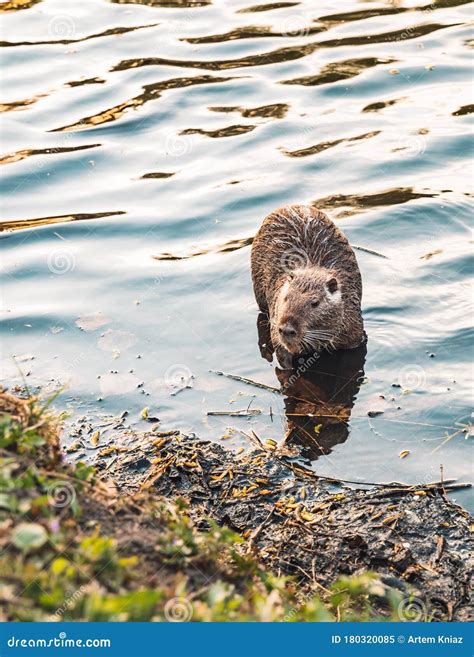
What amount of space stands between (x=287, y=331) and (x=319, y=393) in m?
0.55

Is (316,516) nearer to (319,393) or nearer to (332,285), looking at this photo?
(319,393)

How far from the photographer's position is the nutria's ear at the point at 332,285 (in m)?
7.72

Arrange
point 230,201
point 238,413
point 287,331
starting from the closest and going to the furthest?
1. point 238,413
2. point 287,331
3. point 230,201

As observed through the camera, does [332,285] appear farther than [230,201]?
No

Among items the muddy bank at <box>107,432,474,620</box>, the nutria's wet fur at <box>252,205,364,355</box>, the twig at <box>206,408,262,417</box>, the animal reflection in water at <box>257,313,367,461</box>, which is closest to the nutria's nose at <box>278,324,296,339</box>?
the nutria's wet fur at <box>252,205,364,355</box>

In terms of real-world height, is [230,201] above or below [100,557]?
below

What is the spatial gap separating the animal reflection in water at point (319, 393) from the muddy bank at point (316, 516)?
1.14ft

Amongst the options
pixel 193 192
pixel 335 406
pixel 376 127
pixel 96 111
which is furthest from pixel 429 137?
pixel 335 406

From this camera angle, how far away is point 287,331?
7.41m

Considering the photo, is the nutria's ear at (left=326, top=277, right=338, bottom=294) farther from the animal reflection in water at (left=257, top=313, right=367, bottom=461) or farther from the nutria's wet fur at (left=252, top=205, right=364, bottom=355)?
the animal reflection in water at (left=257, top=313, right=367, bottom=461)

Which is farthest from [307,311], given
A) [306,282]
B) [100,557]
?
[100,557]

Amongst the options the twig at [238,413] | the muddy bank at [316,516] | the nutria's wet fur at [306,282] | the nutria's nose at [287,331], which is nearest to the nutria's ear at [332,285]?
the nutria's wet fur at [306,282]

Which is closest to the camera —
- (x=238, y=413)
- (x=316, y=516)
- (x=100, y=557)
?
(x=100, y=557)

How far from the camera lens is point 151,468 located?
20.4 feet
